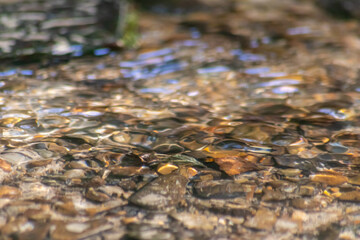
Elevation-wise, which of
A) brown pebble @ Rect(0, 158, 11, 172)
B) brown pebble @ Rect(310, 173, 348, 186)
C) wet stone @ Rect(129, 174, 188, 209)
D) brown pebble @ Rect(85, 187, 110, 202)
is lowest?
wet stone @ Rect(129, 174, 188, 209)

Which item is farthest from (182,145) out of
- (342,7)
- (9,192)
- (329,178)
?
(342,7)

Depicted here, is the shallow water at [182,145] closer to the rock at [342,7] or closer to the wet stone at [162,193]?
the wet stone at [162,193]

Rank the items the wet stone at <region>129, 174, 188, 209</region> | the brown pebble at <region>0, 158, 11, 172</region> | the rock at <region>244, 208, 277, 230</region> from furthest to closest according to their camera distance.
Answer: the brown pebble at <region>0, 158, 11, 172</region> < the wet stone at <region>129, 174, 188, 209</region> < the rock at <region>244, 208, 277, 230</region>

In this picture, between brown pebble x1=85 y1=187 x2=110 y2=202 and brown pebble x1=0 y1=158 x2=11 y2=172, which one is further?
brown pebble x1=0 y1=158 x2=11 y2=172

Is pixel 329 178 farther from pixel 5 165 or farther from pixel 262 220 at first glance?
pixel 5 165

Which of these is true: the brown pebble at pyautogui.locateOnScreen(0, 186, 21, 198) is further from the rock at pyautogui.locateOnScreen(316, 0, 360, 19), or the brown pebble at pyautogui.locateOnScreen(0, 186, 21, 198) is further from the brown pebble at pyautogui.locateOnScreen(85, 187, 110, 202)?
the rock at pyautogui.locateOnScreen(316, 0, 360, 19)

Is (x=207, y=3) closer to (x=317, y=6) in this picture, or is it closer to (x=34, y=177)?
(x=317, y=6)

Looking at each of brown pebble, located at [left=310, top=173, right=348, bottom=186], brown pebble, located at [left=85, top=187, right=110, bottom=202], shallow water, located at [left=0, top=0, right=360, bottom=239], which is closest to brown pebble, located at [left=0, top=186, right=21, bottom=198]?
shallow water, located at [left=0, top=0, right=360, bottom=239]

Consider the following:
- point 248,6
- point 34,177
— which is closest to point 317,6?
point 248,6

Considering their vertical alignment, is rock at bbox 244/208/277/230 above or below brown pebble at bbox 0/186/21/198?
below
